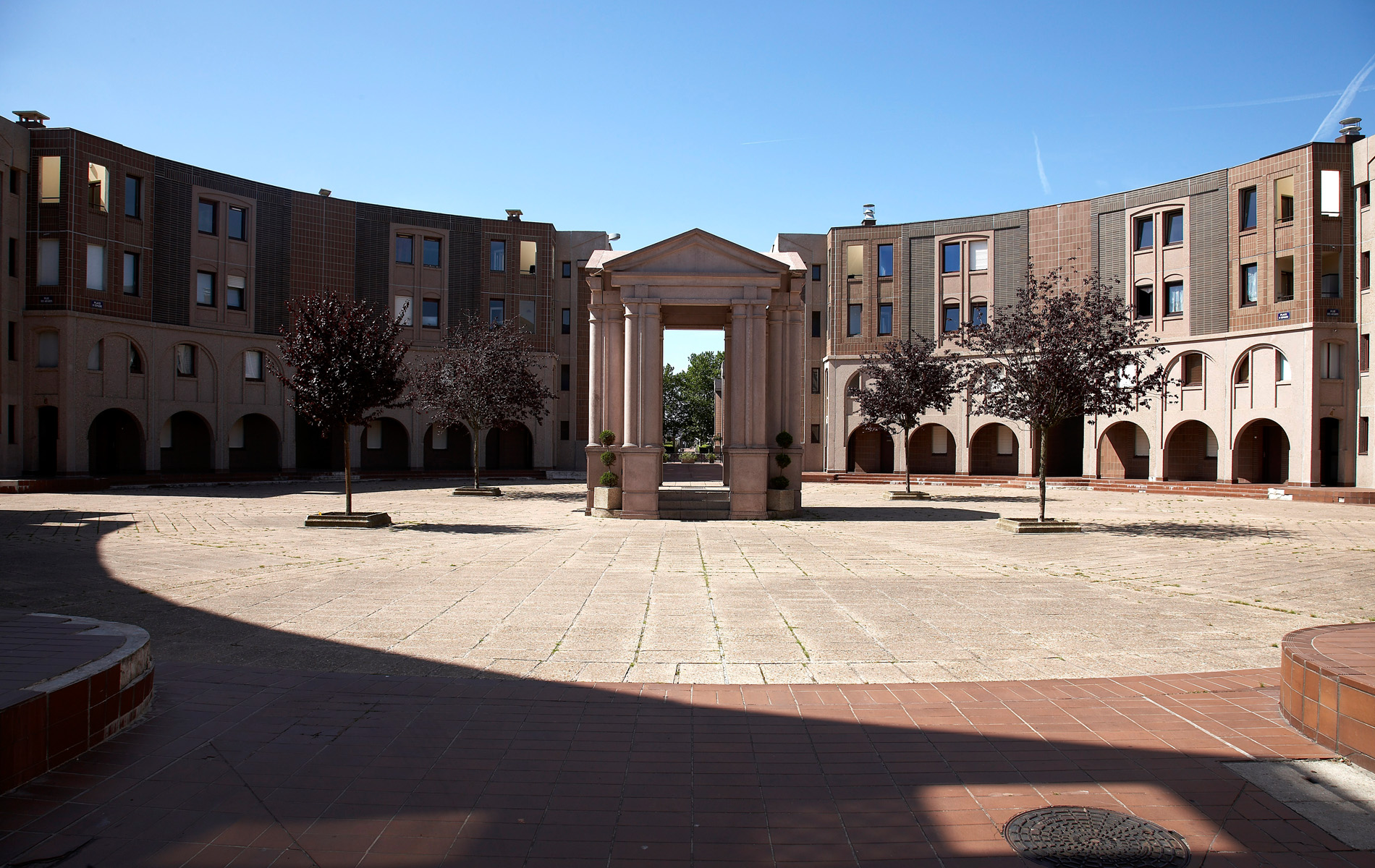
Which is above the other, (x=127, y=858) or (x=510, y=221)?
(x=510, y=221)

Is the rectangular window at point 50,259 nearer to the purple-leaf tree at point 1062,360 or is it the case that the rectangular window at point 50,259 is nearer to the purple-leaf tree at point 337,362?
the purple-leaf tree at point 337,362

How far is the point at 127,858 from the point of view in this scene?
10.8ft

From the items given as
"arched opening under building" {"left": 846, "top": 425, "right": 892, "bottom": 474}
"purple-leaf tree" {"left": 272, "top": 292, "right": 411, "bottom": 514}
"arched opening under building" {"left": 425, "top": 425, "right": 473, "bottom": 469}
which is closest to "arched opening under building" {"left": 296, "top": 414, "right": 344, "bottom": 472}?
"arched opening under building" {"left": 425, "top": 425, "right": 473, "bottom": 469}

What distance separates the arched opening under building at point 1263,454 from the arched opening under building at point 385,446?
39049mm

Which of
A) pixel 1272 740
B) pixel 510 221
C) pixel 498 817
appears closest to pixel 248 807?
pixel 498 817

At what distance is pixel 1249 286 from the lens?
33906 millimetres

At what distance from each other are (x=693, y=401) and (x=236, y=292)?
173ft

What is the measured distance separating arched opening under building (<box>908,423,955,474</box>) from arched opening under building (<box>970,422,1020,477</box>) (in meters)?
1.17

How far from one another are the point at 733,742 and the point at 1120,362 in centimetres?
1693

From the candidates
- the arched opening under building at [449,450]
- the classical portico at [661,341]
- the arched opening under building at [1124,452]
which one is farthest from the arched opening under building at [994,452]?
the arched opening under building at [449,450]

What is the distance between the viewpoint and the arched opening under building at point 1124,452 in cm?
3806

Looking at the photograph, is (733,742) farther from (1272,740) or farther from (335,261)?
(335,261)

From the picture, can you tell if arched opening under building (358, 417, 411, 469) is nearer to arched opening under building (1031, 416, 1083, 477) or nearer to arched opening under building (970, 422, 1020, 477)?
arched opening under building (970, 422, 1020, 477)

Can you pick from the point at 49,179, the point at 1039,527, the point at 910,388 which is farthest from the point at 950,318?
the point at 49,179
